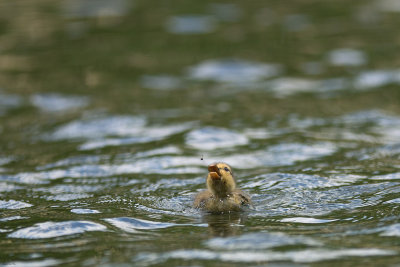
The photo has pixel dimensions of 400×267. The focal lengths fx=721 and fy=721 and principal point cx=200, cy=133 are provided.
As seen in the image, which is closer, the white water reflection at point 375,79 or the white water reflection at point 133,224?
the white water reflection at point 133,224

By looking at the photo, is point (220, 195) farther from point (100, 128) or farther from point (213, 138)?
point (100, 128)

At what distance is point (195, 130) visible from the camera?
12188 millimetres

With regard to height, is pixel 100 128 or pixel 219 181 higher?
pixel 100 128

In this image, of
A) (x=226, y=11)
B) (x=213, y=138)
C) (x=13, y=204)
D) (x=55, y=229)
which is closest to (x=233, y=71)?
(x=213, y=138)

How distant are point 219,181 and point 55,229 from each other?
1925 mm

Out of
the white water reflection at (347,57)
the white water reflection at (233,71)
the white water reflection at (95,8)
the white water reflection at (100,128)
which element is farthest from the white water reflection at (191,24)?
the white water reflection at (100,128)

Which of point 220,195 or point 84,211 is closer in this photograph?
point 84,211

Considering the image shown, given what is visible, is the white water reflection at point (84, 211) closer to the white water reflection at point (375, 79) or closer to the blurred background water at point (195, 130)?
the blurred background water at point (195, 130)

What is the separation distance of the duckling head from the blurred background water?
0.34m

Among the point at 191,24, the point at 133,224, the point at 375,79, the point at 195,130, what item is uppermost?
the point at 191,24

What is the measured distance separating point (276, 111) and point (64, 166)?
4.55m

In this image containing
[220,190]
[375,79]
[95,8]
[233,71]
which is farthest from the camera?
[95,8]

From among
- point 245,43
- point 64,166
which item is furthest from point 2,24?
point 64,166

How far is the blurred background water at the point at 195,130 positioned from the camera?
6.93 meters
